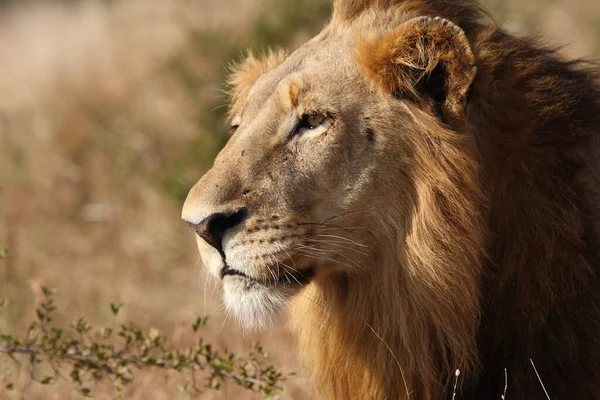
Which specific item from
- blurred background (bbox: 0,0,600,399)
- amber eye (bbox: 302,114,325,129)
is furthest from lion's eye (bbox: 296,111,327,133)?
blurred background (bbox: 0,0,600,399)

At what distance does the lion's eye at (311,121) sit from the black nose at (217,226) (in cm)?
50

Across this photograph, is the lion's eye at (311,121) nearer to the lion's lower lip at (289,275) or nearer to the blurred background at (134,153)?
the lion's lower lip at (289,275)

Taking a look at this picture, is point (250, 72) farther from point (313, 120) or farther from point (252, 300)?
point (252, 300)

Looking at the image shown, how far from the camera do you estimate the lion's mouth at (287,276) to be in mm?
3697

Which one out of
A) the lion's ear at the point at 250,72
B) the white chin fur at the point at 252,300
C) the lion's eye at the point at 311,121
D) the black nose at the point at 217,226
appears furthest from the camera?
the lion's ear at the point at 250,72

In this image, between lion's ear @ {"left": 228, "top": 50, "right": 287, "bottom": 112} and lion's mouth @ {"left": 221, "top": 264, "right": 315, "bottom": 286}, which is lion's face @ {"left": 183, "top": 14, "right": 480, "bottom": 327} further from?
lion's ear @ {"left": 228, "top": 50, "right": 287, "bottom": 112}

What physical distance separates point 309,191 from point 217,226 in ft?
1.38

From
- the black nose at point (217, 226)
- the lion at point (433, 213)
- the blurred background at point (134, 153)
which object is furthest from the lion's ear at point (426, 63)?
the blurred background at point (134, 153)

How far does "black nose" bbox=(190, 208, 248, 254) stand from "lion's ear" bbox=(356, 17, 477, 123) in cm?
82

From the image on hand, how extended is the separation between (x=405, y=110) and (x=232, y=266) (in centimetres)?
95

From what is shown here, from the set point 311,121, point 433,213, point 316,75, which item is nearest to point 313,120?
point 311,121

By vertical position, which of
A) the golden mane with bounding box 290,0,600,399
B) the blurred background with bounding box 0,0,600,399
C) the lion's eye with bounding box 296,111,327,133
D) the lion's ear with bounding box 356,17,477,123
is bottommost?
the blurred background with bounding box 0,0,600,399

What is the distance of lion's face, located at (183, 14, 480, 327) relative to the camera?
3674 mm

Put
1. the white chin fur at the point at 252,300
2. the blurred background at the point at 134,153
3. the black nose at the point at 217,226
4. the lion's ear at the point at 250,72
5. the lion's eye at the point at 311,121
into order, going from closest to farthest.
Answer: the black nose at the point at 217,226 < the white chin fur at the point at 252,300 < the lion's eye at the point at 311,121 < the lion's ear at the point at 250,72 < the blurred background at the point at 134,153
